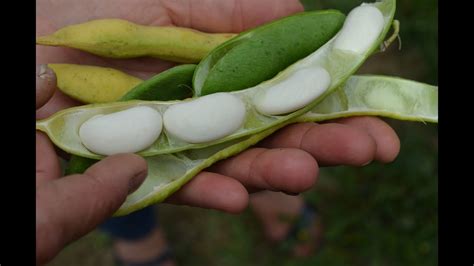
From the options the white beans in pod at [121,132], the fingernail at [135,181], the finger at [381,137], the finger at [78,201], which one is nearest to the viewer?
the finger at [78,201]

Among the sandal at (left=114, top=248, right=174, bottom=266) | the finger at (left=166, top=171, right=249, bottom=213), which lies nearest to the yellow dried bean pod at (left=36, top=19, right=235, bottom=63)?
the finger at (left=166, top=171, right=249, bottom=213)

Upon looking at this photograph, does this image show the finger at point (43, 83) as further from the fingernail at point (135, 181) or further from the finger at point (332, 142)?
the finger at point (332, 142)

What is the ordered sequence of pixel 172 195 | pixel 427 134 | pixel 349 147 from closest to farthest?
pixel 349 147 → pixel 172 195 → pixel 427 134

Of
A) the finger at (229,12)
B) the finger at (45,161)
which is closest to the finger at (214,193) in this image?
the finger at (45,161)

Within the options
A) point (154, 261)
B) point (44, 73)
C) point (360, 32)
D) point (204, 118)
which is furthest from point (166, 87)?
point (154, 261)

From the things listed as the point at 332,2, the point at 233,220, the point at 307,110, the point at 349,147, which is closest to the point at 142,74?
the point at 307,110

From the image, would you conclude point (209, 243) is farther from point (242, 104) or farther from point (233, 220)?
point (242, 104)
